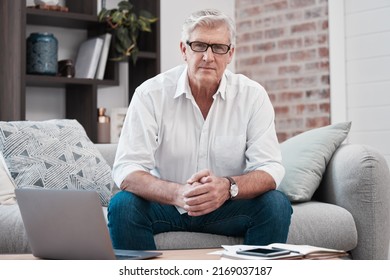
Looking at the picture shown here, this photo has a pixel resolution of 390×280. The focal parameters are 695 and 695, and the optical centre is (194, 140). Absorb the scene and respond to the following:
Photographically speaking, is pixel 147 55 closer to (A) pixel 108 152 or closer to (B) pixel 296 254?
(A) pixel 108 152

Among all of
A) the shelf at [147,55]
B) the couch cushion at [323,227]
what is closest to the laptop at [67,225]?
the couch cushion at [323,227]

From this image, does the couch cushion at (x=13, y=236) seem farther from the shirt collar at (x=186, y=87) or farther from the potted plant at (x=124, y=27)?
the potted plant at (x=124, y=27)

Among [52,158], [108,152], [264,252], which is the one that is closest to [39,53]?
[108,152]

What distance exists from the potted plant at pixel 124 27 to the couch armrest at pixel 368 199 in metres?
1.88

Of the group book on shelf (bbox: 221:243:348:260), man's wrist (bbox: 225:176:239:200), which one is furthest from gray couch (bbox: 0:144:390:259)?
book on shelf (bbox: 221:243:348:260)

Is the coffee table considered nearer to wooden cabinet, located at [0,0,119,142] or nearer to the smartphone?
the smartphone

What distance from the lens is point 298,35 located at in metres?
4.64

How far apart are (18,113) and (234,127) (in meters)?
1.75

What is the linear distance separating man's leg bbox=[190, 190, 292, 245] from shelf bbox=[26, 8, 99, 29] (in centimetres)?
208

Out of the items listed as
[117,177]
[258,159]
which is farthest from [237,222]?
[117,177]

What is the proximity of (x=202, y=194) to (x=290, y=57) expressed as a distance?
2.68 m

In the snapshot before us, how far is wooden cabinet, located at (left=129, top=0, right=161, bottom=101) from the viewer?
14.7 feet

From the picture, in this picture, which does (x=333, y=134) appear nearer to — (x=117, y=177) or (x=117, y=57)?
(x=117, y=177)
